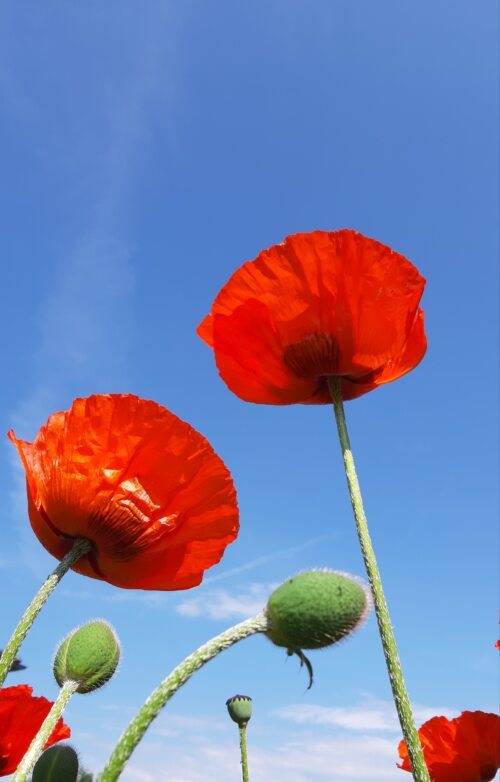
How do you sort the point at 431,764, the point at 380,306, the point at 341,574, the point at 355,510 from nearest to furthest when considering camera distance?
the point at 341,574 < the point at 355,510 < the point at 380,306 < the point at 431,764

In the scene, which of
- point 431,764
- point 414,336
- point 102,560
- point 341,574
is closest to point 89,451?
point 102,560

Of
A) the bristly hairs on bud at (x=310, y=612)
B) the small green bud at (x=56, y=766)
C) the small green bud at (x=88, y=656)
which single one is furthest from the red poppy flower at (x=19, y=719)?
the bristly hairs on bud at (x=310, y=612)

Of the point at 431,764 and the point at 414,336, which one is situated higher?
the point at 414,336

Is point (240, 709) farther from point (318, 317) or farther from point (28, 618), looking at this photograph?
point (28, 618)

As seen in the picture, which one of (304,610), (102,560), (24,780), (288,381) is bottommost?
(24,780)

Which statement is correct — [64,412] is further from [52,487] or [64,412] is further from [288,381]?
[288,381]

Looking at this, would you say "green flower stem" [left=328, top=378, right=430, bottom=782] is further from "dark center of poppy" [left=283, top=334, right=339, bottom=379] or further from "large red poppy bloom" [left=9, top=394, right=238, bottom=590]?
"dark center of poppy" [left=283, top=334, right=339, bottom=379]

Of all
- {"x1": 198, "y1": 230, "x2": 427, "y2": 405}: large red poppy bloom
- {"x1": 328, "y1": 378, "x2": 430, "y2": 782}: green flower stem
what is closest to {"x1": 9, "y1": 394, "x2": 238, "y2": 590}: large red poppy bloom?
{"x1": 328, "y1": 378, "x2": 430, "y2": 782}: green flower stem
